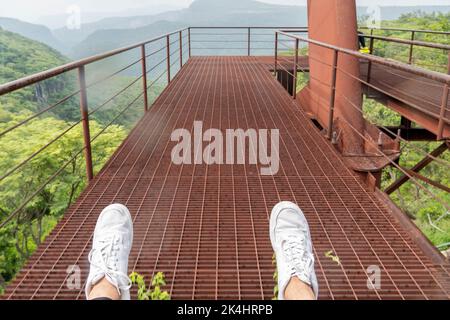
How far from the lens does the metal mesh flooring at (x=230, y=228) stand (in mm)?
1770

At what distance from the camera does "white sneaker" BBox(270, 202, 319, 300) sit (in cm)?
155

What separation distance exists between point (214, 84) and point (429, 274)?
16.2 ft

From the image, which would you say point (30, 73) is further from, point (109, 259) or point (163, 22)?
point (163, 22)

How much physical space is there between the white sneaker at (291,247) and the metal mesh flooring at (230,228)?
152 mm

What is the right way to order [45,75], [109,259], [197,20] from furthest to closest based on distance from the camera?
[197,20] → [45,75] → [109,259]

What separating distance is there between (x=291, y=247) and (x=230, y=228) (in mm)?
557

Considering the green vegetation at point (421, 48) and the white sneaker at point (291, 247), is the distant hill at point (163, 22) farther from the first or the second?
the white sneaker at point (291, 247)

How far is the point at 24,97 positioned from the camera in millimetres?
23750

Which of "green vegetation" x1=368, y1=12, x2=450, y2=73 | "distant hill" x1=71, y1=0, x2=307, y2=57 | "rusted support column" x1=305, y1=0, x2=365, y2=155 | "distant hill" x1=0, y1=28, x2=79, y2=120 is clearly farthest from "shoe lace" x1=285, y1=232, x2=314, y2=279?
"distant hill" x1=71, y1=0, x2=307, y2=57

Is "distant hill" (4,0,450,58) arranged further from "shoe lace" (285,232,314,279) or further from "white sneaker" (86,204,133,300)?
"shoe lace" (285,232,314,279)

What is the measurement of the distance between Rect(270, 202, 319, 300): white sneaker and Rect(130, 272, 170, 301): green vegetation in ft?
1.62

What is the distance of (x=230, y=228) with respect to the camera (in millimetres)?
2238

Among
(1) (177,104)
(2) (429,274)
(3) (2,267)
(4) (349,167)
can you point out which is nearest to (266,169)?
(4) (349,167)

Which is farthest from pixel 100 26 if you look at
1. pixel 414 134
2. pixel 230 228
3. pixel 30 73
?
A: pixel 230 228
